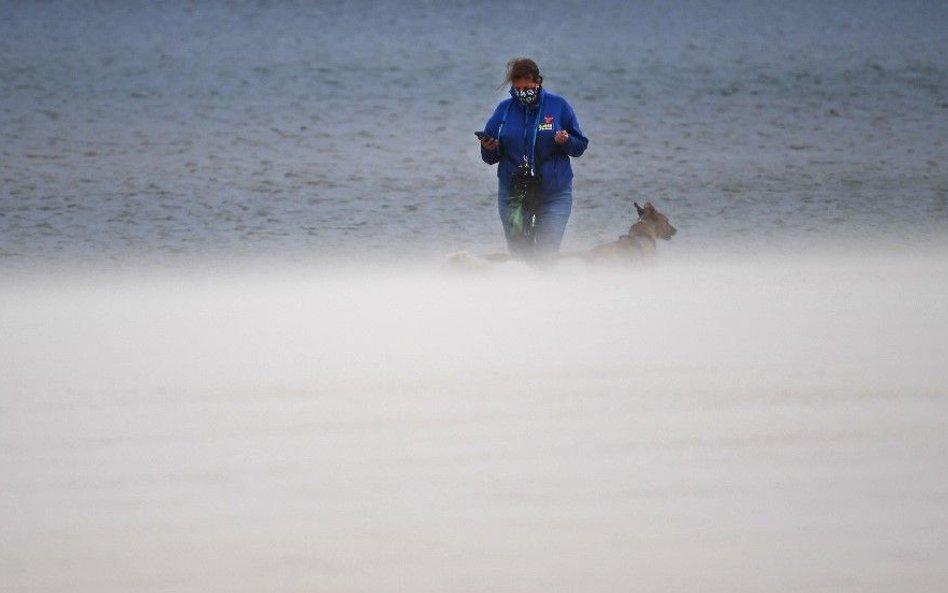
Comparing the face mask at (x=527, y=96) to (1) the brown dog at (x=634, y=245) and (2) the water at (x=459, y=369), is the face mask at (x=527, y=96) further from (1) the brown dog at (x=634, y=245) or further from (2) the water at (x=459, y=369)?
(1) the brown dog at (x=634, y=245)

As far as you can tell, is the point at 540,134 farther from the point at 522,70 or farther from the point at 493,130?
the point at 522,70

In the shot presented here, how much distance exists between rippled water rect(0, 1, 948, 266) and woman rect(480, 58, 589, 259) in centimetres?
A: 373

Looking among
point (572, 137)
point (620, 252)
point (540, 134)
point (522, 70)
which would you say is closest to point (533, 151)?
point (540, 134)

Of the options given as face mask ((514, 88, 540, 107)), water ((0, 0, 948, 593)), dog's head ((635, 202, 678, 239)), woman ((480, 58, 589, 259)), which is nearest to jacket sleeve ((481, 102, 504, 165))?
woman ((480, 58, 589, 259))

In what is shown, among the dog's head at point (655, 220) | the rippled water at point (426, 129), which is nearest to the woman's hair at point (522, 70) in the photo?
the dog's head at point (655, 220)

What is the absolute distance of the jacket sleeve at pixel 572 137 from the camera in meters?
9.64

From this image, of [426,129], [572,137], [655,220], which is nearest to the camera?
[572,137]

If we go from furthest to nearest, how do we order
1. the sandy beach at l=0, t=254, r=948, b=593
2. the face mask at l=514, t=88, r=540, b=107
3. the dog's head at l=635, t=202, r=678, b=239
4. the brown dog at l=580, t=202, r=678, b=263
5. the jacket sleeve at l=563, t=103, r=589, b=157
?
1. the dog's head at l=635, t=202, r=678, b=239
2. the brown dog at l=580, t=202, r=678, b=263
3. the jacket sleeve at l=563, t=103, r=589, b=157
4. the face mask at l=514, t=88, r=540, b=107
5. the sandy beach at l=0, t=254, r=948, b=593

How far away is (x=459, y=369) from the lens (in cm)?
815

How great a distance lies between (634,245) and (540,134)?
167cm

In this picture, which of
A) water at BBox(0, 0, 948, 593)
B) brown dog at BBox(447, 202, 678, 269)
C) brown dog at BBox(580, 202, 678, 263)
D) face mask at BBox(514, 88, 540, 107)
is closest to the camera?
water at BBox(0, 0, 948, 593)

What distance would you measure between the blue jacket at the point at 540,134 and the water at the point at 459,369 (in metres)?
0.83

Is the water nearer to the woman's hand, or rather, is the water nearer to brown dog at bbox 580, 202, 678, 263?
brown dog at bbox 580, 202, 678, 263

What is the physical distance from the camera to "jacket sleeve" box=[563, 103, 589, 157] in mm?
9641
